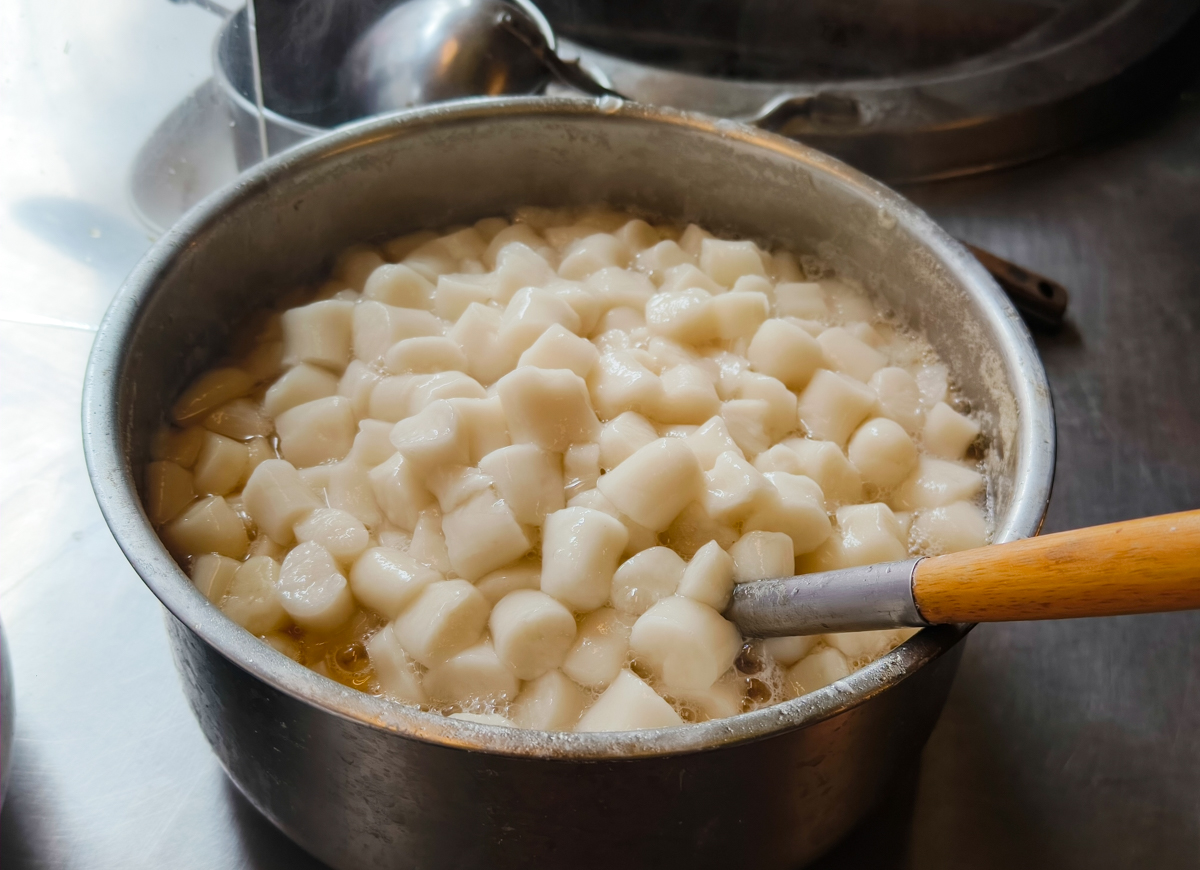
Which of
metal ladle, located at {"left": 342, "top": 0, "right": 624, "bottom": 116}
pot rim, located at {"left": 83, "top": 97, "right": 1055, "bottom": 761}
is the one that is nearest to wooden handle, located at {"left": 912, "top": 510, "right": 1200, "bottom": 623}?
pot rim, located at {"left": 83, "top": 97, "right": 1055, "bottom": 761}

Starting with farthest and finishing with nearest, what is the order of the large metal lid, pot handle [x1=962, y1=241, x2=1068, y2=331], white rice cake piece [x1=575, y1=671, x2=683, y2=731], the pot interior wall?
the large metal lid < pot handle [x1=962, y1=241, x2=1068, y2=331] < the pot interior wall < white rice cake piece [x1=575, y1=671, x2=683, y2=731]

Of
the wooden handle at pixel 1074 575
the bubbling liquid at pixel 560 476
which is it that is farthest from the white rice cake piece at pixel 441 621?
the wooden handle at pixel 1074 575

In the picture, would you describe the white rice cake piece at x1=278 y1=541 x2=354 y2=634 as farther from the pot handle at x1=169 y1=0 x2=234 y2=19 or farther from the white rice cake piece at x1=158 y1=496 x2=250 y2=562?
the pot handle at x1=169 y1=0 x2=234 y2=19

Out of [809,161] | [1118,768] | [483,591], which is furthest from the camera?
[809,161]

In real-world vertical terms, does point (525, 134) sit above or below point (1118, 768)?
above

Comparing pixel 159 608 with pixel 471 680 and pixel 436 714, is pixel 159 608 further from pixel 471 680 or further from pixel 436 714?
pixel 436 714

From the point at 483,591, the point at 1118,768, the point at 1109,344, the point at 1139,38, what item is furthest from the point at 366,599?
the point at 1139,38

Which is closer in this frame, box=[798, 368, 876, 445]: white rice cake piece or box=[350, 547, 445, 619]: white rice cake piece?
box=[350, 547, 445, 619]: white rice cake piece

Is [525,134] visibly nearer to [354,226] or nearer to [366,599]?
[354,226]
